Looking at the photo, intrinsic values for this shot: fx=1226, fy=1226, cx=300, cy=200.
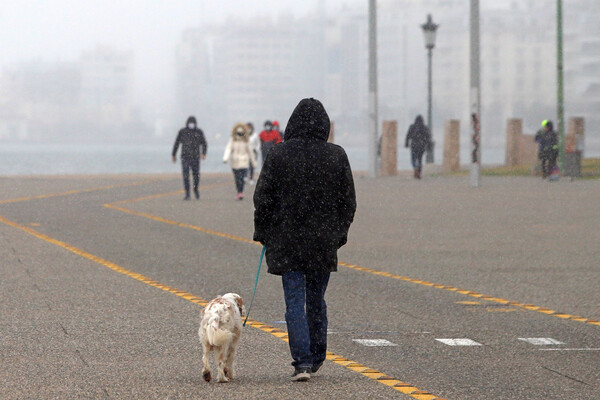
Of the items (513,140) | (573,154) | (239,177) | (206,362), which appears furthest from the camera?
(513,140)

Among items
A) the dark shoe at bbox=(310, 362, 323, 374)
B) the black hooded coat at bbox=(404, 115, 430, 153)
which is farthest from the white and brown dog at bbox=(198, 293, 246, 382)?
the black hooded coat at bbox=(404, 115, 430, 153)

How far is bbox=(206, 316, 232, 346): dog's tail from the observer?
6.81 metres

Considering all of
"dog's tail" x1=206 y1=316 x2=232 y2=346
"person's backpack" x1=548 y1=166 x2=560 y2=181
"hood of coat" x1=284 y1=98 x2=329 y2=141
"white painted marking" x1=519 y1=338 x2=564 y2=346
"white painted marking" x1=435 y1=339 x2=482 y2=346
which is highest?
"hood of coat" x1=284 y1=98 x2=329 y2=141

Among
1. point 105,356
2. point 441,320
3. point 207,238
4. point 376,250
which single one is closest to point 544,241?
point 376,250

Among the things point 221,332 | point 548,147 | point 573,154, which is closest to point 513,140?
point 573,154

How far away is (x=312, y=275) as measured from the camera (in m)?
7.08

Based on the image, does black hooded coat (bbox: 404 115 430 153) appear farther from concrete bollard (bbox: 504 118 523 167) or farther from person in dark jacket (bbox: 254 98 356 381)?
person in dark jacket (bbox: 254 98 356 381)

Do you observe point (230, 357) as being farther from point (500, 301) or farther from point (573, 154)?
point (573, 154)

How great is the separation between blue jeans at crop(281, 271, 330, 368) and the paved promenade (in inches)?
6.9

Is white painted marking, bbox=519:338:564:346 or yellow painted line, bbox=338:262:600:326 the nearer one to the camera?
white painted marking, bbox=519:338:564:346

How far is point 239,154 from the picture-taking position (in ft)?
89.2

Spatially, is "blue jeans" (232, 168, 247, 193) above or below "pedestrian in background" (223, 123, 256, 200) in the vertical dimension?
below

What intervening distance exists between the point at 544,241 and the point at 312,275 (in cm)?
1035

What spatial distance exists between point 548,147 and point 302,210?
1106 inches
